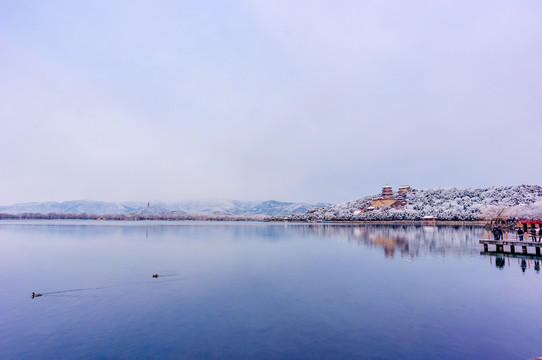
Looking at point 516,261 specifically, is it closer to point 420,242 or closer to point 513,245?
point 513,245

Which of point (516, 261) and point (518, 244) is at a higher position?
point (518, 244)

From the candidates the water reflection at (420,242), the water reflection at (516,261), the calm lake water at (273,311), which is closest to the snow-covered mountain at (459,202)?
the water reflection at (420,242)

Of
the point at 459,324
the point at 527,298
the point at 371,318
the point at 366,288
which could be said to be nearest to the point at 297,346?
the point at 371,318

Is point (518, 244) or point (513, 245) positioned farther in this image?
point (513, 245)

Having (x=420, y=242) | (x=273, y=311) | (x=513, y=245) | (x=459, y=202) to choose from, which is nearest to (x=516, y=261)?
(x=513, y=245)

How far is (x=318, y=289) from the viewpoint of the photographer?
25.3m

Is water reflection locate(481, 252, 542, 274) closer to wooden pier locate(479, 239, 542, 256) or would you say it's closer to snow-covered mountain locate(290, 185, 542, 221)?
wooden pier locate(479, 239, 542, 256)

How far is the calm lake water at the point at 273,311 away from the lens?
14492 mm

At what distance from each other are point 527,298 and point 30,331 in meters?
29.9

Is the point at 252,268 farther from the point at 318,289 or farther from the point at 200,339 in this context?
the point at 200,339

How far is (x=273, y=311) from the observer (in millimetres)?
19688

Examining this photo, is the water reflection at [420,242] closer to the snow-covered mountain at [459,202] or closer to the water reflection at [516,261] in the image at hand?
the water reflection at [516,261]

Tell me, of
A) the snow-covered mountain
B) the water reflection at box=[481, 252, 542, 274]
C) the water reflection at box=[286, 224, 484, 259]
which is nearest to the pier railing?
the water reflection at box=[481, 252, 542, 274]

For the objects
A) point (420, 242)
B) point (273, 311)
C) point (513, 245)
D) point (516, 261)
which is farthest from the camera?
point (420, 242)
